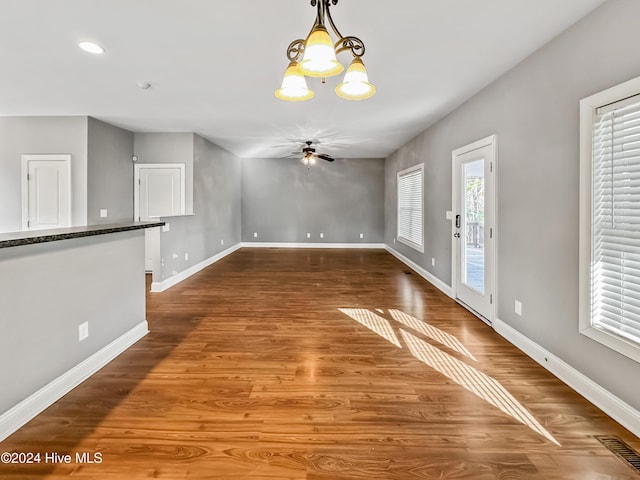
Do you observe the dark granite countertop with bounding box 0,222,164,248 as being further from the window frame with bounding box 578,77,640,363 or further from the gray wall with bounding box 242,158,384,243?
the gray wall with bounding box 242,158,384,243

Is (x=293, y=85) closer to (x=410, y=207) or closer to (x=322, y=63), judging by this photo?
(x=322, y=63)

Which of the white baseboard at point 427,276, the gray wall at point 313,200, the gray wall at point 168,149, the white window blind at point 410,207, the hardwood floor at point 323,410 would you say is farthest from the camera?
the gray wall at point 313,200

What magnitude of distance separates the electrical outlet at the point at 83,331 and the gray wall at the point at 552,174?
11.6 feet

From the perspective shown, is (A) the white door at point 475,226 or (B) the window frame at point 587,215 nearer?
(B) the window frame at point 587,215

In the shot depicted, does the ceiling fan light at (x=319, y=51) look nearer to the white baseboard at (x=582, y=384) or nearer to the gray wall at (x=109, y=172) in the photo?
the white baseboard at (x=582, y=384)

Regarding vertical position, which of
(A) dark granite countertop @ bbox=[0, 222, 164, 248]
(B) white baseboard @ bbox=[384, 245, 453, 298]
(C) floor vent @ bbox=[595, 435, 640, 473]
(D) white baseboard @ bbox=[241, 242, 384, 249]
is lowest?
(C) floor vent @ bbox=[595, 435, 640, 473]

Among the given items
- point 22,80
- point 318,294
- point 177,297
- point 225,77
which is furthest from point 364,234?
point 22,80

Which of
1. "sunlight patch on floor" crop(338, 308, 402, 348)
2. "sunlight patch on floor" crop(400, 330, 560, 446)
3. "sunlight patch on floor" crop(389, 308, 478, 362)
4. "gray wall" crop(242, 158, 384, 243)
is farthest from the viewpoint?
"gray wall" crop(242, 158, 384, 243)

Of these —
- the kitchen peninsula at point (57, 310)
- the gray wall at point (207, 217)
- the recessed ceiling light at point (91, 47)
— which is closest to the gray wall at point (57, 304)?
the kitchen peninsula at point (57, 310)

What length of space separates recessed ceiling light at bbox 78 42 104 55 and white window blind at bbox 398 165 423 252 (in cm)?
513

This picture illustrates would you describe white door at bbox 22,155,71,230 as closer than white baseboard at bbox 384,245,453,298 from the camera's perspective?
No

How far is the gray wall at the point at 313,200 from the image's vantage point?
10.0 meters

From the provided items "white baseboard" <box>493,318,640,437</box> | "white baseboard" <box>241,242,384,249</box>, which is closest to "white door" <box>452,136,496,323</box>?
"white baseboard" <box>493,318,640,437</box>

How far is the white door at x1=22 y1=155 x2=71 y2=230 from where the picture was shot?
16.6ft
